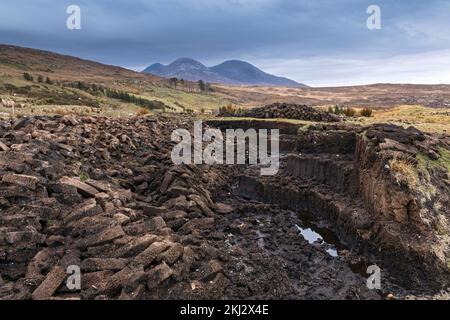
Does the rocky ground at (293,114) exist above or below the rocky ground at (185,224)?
above

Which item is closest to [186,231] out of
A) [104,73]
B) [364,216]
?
[364,216]

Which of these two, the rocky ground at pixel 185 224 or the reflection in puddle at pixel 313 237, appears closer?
the rocky ground at pixel 185 224

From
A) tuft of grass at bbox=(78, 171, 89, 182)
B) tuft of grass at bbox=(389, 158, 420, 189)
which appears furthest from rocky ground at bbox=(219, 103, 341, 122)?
tuft of grass at bbox=(78, 171, 89, 182)

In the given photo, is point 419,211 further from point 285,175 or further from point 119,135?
point 119,135

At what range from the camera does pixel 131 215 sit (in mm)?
14688

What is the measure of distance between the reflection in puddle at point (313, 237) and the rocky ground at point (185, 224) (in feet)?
0.33

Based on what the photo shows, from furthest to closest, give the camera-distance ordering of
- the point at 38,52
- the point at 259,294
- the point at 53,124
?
the point at 38,52, the point at 53,124, the point at 259,294

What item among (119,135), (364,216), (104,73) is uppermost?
(104,73)

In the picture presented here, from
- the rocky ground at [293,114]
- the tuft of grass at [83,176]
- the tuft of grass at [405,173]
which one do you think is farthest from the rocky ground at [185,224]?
the rocky ground at [293,114]

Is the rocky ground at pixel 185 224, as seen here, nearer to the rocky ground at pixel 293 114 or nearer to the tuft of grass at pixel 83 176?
the tuft of grass at pixel 83 176

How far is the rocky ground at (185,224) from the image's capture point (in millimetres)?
11055

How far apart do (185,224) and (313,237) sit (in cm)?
596

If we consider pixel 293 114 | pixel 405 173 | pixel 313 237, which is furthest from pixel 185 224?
pixel 293 114
